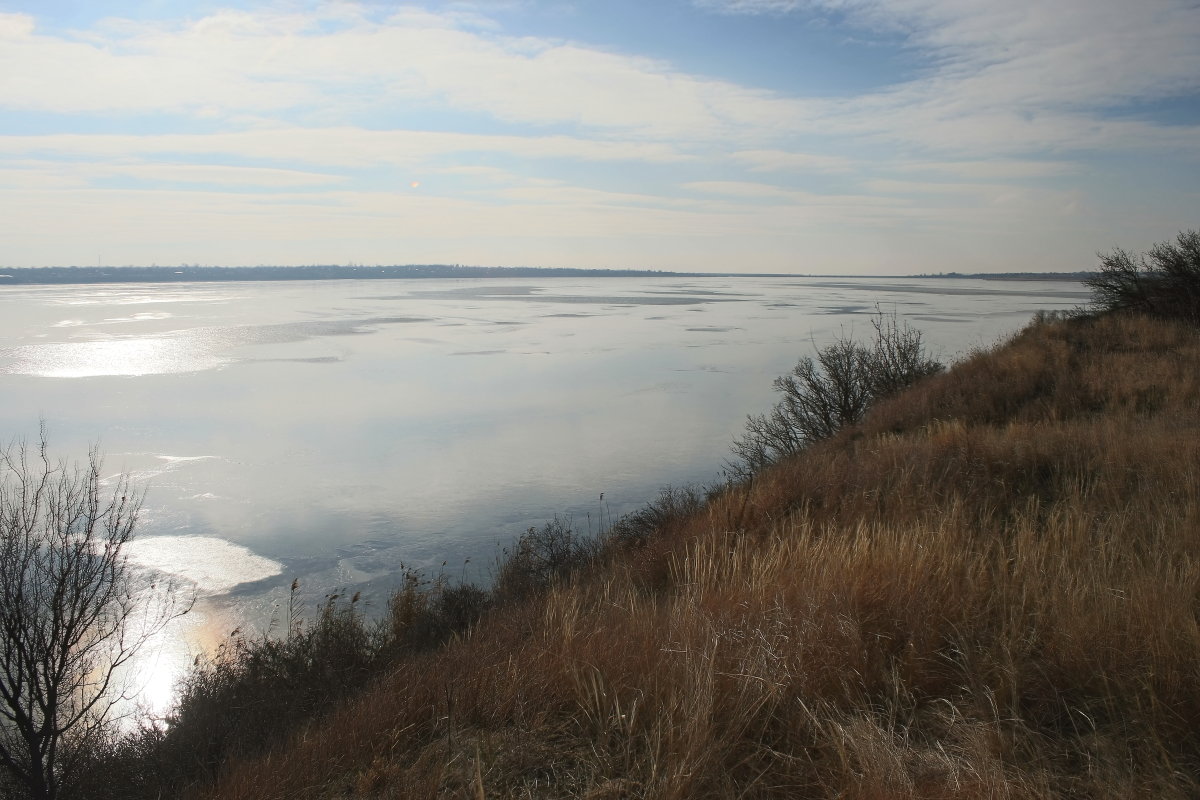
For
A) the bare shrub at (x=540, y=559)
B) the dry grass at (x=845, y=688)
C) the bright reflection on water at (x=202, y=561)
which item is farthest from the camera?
the bright reflection on water at (x=202, y=561)

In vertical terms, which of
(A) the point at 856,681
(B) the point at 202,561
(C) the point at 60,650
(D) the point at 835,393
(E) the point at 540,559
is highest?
(A) the point at 856,681

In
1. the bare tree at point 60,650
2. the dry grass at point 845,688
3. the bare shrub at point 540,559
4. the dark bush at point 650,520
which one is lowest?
the bare tree at point 60,650

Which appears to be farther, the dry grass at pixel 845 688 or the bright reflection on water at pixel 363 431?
the bright reflection on water at pixel 363 431

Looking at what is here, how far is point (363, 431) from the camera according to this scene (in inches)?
789

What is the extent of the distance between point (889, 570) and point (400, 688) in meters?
2.87

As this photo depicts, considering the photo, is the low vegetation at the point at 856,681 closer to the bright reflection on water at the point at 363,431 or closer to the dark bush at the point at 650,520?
the dark bush at the point at 650,520

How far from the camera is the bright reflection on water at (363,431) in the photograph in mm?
11898

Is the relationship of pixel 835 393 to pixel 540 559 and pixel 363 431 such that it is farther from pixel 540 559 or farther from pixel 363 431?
pixel 540 559

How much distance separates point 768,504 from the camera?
775cm

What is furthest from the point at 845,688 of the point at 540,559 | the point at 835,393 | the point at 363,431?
the point at 835,393

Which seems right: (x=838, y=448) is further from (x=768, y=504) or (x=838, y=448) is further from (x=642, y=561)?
(x=642, y=561)

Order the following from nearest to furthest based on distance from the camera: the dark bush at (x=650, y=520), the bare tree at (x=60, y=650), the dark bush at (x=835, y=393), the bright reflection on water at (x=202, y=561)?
the bare tree at (x=60, y=650), the dark bush at (x=650, y=520), the bright reflection on water at (x=202, y=561), the dark bush at (x=835, y=393)

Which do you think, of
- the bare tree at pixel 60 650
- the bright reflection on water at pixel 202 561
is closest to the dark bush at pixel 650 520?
the bright reflection on water at pixel 202 561

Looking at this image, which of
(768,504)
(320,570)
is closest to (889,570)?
(768,504)
